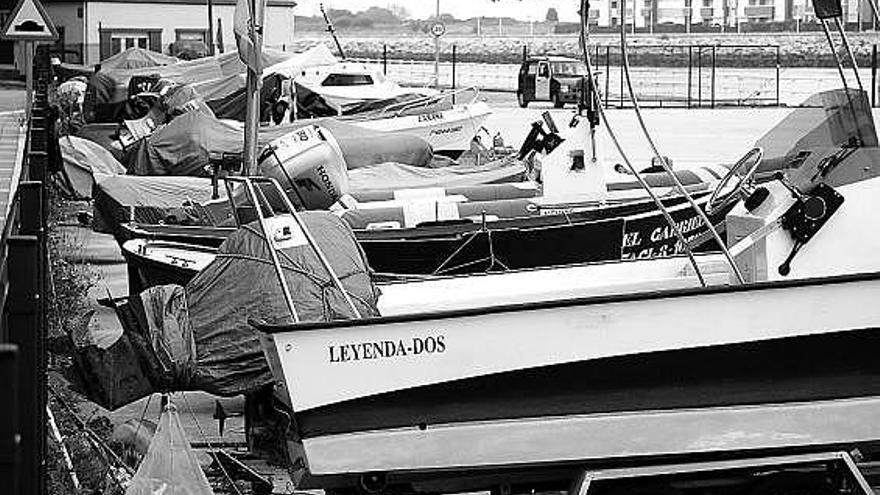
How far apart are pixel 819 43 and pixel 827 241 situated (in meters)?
88.4

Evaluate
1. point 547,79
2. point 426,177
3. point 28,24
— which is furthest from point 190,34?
A: point 426,177

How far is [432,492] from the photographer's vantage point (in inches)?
315

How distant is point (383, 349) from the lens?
25.0ft

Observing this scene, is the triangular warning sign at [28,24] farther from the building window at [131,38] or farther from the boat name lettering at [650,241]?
the building window at [131,38]

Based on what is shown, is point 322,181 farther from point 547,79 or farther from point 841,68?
point 547,79

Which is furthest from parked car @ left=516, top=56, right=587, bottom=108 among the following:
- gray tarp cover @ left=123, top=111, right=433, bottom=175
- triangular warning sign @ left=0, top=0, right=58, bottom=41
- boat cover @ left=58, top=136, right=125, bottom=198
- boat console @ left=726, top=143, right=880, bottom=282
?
boat console @ left=726, top=143, right=880, bottom=282

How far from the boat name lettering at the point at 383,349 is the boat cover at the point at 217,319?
2.43 ft

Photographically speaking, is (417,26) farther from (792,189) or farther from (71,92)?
(792,189)

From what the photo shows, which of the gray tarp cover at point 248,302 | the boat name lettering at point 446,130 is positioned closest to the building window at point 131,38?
the boat name lettering at point 446,130

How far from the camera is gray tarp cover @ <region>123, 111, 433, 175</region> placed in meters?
21.4

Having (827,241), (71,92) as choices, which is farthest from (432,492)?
(71,92)

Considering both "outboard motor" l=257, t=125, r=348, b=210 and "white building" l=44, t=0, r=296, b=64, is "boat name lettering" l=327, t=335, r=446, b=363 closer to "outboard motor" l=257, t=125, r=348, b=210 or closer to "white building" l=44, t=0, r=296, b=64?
"outboard motor" l=257, t=125, r=348, b=210

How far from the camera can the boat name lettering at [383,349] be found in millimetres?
7602

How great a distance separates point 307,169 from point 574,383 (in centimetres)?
874
